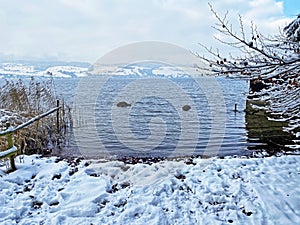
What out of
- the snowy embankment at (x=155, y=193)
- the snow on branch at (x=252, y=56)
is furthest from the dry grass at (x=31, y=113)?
the snow on branch at (x=252, y=56)

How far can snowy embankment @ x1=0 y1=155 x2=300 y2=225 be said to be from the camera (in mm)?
4078

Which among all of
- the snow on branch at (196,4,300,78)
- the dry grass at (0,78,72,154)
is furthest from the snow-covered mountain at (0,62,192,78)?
the snow on branch at (196,4,300,78)

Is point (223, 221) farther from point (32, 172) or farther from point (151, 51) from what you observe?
point (151, 51)

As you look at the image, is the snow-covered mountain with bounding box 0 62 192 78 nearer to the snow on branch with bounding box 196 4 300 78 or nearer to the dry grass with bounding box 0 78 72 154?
the dry grass with bounding box 0 78 72 154

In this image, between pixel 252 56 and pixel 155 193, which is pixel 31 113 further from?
pixel 252 56

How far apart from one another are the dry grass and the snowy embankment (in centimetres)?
262

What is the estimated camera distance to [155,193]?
15.7 ft

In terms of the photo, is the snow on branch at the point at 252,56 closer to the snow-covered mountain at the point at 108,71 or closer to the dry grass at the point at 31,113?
the snow-covered mountain at the point at 108,71

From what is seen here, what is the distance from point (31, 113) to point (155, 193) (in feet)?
21.9

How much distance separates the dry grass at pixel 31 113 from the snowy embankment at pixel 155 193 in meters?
2.62

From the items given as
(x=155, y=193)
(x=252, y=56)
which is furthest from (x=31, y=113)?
(x=252, y=56)

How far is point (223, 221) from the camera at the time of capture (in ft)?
13.1

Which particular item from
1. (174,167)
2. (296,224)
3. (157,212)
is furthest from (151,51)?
(296,224)

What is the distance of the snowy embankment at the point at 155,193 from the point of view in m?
4.08
